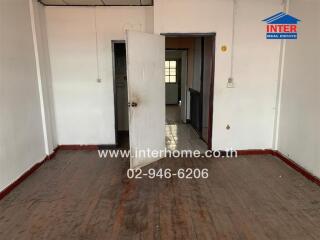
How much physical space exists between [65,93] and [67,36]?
3.18 feet

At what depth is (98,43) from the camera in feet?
14.4

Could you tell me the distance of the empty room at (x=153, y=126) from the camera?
2557mm

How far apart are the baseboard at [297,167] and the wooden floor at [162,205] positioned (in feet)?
0.26

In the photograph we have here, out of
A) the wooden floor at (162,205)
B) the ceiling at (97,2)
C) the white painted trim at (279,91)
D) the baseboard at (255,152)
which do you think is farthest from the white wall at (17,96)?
the white painted trim at (279,91)

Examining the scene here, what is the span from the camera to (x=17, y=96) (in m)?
3.29

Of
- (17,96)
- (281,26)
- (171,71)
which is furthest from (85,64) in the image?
(171,71)

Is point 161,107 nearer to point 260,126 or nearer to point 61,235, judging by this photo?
point 260,126

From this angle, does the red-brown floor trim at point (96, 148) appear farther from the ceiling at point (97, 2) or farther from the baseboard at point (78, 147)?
the ceiling at point (97, 2)

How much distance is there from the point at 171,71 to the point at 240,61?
691 centimetres

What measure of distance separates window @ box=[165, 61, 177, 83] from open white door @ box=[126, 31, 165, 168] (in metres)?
6.97

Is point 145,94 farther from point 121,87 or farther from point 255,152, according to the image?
point 255,152

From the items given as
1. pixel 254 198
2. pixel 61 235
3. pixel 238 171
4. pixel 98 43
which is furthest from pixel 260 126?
pixel 61 235

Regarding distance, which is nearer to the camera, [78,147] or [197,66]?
[78,147]
